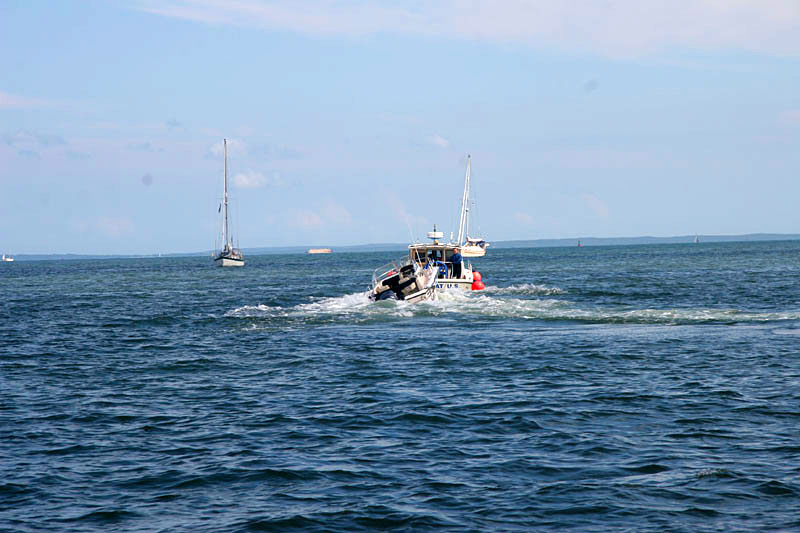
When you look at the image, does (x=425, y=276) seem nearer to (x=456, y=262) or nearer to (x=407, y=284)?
(x=407, y=284)

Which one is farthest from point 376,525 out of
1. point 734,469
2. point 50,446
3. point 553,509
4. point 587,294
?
point 587,294

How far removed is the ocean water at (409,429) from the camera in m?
11.1

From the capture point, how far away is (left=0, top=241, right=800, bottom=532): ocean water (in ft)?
36.5

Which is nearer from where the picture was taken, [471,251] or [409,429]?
[409,429]

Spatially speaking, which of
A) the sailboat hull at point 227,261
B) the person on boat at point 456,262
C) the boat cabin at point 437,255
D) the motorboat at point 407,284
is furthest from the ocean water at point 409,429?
the sailboat hull at point 227,261

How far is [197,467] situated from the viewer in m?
13.2

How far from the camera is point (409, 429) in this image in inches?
613

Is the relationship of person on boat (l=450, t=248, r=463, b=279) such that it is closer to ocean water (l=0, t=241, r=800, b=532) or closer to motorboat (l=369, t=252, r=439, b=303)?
motorboat (l=369, t=252, r=439, b=303)

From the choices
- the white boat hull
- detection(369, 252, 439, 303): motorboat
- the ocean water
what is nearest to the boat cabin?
detection(369, 252, 439, 303): motorboat

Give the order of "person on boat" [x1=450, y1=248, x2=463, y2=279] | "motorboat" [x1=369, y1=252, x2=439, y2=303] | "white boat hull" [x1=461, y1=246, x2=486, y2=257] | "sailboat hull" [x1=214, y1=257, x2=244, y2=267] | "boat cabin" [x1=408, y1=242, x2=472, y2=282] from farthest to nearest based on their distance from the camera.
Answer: "white boat hull" [x1=461, y1=246, x2=486, y2=257] → "sailboat hull" [x1=214, y1=257, x2=244, y2=267] → "person on boat" [x1=450, y1=248, x2=463, y2=279] → "boat cabin" [x1=408, y1=242, x2=472, y2=282] → "motorboat" [x1=369, y1=252, x2=439, y2=303]

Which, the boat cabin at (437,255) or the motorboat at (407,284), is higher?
the boat cabin at (437,255)

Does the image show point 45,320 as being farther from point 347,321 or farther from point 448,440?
point 448,440

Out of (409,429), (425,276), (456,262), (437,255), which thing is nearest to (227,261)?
(456,262)

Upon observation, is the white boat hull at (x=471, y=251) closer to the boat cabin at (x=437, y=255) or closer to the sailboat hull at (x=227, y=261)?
the sailboat hull at (x=227, y=261)
